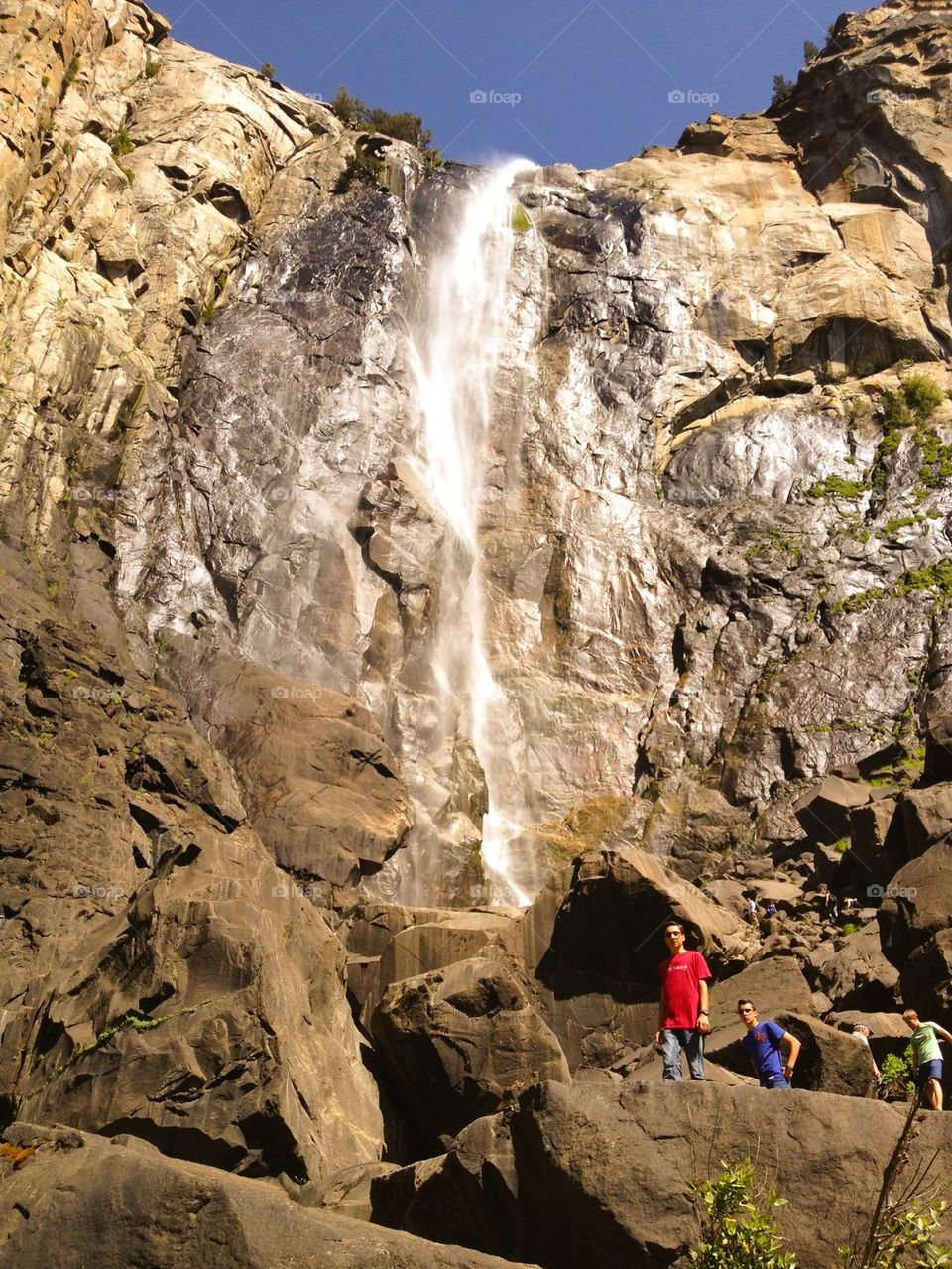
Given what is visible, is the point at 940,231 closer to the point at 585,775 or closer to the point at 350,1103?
the point at 585,775

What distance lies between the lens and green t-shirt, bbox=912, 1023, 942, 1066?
10.8 metres

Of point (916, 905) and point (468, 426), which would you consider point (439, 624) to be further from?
point (916, 905)

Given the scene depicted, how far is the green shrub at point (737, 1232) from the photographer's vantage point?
6441 mm

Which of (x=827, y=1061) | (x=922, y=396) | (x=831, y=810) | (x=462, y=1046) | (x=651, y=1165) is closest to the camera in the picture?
(x=651, y=1165)

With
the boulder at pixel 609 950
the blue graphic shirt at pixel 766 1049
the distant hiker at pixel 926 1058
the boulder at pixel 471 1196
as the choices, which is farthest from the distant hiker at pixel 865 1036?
the boulder at pixel 471 1196

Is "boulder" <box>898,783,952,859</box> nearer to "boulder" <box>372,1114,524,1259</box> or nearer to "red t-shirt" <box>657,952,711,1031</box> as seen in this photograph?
"red t-shirt" <box>657,952,711,1031</box>

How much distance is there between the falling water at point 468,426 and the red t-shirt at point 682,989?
664 inches

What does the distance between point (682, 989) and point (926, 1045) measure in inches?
92.2

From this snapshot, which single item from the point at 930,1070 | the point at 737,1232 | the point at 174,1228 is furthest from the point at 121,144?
the point at 737,1232

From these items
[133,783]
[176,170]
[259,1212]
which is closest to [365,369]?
[176,170]

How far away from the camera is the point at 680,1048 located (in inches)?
428

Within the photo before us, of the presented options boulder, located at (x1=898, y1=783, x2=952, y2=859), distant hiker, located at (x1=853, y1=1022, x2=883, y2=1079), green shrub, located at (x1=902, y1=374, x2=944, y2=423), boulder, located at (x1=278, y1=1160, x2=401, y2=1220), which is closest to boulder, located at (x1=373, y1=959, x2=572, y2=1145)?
boulder, located at (x1=278, y1=1160, x2=401, y2=1220)

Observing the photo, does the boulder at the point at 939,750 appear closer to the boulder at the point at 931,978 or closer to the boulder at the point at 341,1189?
the boulder at the point at 931,978

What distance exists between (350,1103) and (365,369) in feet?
92.0
